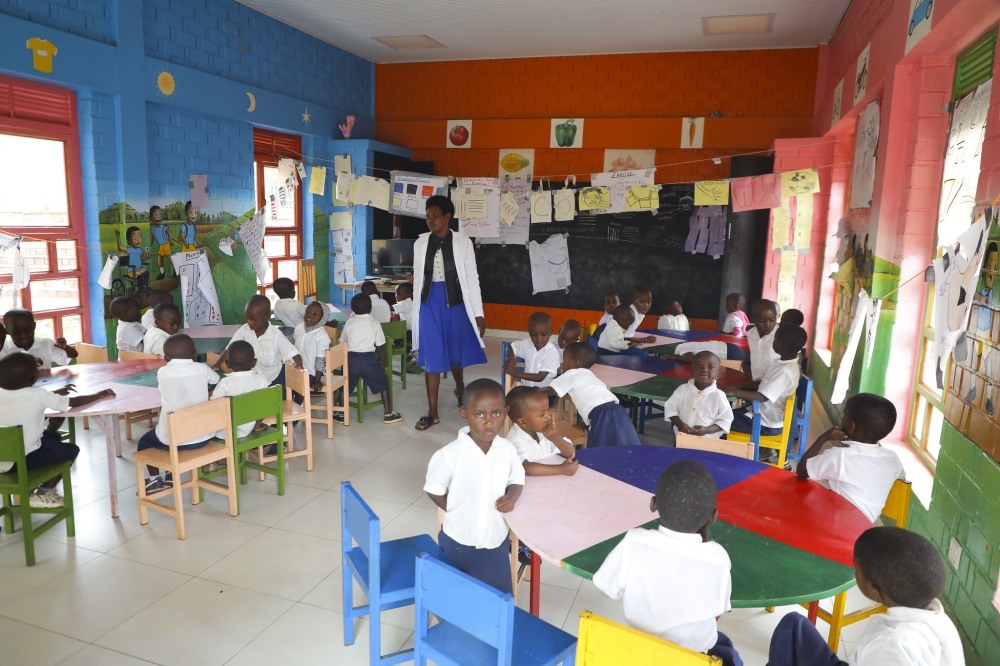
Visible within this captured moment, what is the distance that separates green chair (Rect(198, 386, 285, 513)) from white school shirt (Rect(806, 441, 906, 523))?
2.76m

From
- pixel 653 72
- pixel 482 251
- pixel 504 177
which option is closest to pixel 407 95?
pixel 504 177

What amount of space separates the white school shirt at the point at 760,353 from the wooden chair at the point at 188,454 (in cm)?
336

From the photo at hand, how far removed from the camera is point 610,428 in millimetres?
3320

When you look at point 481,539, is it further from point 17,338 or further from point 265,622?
point 17,338

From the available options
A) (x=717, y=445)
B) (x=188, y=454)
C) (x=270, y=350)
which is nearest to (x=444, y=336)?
(x=270, y=350)

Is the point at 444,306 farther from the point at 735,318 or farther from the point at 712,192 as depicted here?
the point at 712,192

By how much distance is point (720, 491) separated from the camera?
239cm

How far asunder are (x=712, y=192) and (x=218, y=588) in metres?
5.66

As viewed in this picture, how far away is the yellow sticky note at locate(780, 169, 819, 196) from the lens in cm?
595

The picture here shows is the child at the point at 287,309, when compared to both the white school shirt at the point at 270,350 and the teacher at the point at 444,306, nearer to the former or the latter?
the white school shirt at the point at 270,350

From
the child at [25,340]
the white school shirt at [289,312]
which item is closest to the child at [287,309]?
the white school shirt at [289,312]

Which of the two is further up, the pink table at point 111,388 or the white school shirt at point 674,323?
the white school shirt at point 674,323

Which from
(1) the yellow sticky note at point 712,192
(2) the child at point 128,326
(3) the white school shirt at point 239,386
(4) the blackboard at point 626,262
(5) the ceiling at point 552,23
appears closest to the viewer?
Result: (3) the white school shirt at point 239,386

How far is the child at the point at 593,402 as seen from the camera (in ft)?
10.9
